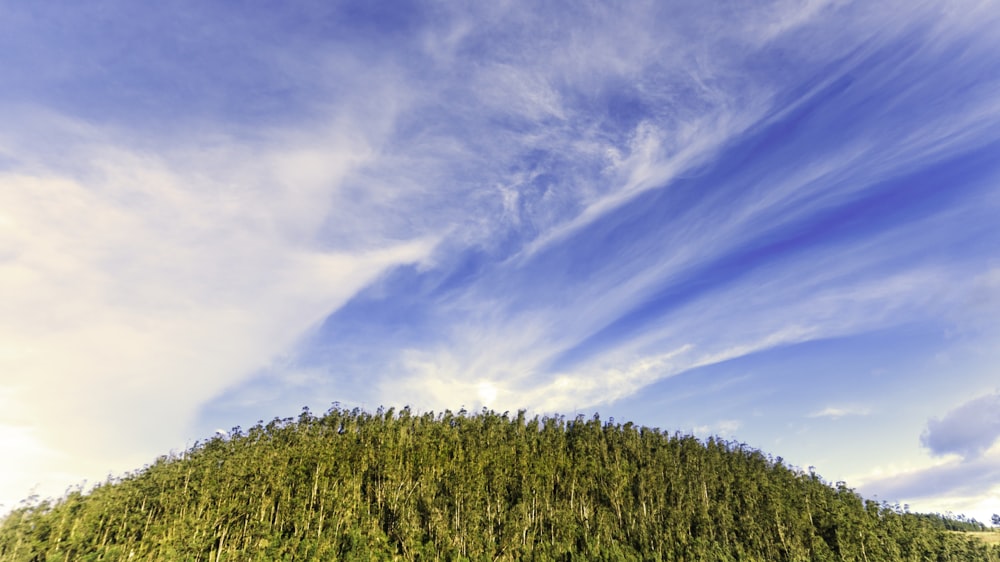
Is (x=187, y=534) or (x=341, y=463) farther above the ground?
(x=341, y=463)

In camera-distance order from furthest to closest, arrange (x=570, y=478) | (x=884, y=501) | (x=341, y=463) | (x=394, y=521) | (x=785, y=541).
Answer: (x=884, y=501)
(x=570, y=478)
(x=785, y=541)
(x=341, y=463)
(x=394, y=521)

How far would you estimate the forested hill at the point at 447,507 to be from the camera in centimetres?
9556

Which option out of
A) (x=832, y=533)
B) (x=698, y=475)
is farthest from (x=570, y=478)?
(x=832, y=533)

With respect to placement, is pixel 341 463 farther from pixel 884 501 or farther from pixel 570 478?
pixel 884 501

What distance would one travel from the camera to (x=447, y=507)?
117 m

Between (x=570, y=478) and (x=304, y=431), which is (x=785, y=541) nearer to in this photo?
(x=570, y=478)

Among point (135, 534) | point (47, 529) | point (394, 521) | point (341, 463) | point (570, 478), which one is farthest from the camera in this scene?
point (570, 478)

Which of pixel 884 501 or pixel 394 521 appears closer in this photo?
pixel 394 521

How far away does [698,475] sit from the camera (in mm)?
163750

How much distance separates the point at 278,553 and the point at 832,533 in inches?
5412

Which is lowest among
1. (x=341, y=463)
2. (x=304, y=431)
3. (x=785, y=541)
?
(x=785, y=541)

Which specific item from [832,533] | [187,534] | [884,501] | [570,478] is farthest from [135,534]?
[884,501]

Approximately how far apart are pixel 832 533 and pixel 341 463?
12954cm

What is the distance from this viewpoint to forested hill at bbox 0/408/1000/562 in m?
95.6
